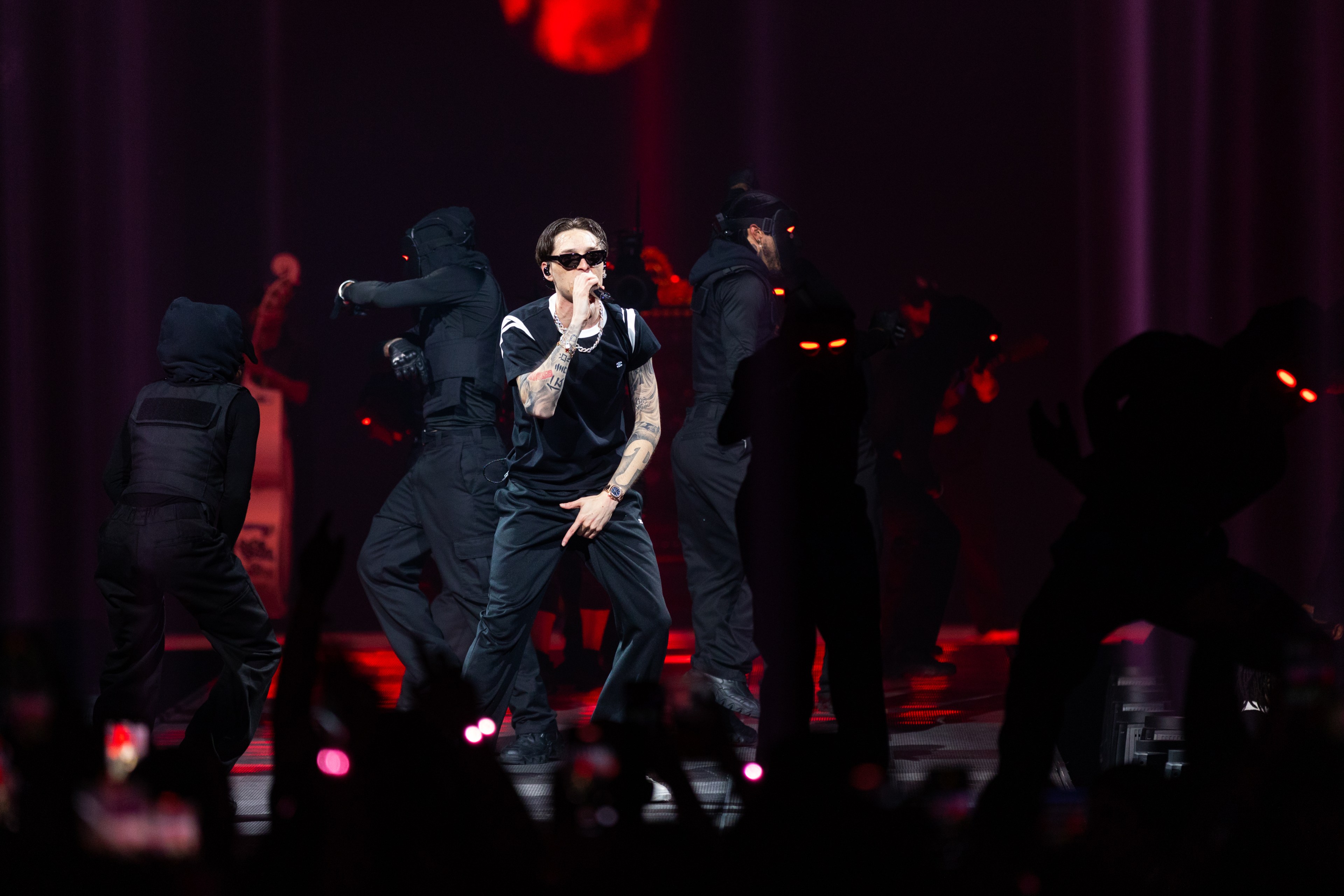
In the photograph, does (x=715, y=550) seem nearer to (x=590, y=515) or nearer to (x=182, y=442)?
(x=590, y=515)

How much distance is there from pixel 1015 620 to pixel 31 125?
19.0ft

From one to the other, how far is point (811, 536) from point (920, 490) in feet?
9.87

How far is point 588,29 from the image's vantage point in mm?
8117

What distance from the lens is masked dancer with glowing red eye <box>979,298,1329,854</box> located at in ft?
8.71

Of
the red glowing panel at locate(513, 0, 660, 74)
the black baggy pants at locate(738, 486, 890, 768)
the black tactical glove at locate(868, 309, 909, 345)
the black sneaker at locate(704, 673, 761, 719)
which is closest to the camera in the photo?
the black baggy pants at locate(738, 486, 890, 768)

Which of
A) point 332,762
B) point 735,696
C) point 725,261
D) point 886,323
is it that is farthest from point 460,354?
point 332,762

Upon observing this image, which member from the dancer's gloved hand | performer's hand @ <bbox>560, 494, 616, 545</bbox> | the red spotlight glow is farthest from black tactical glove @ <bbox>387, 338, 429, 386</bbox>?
the red spotlight glow

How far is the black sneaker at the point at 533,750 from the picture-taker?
13.9 feet

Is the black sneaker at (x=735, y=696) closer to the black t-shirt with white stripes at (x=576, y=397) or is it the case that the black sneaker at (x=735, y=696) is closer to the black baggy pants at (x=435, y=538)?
the black baggy pants at (x=435, y=538)

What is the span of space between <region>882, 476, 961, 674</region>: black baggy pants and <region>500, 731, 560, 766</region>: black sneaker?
82.3 inches

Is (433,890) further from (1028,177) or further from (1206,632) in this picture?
(1028,177)

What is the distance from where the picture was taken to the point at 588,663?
5.69 meters

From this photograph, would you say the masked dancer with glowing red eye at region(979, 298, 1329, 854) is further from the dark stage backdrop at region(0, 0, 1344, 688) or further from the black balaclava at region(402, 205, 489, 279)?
the dark stage backdrop at region(0, 0, 1344, 688)

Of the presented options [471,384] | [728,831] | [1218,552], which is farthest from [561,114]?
[728,831]
